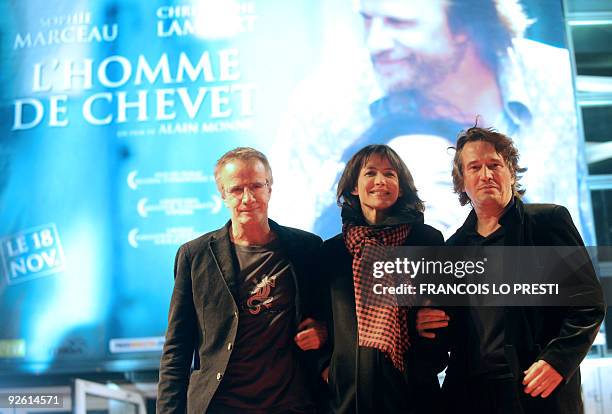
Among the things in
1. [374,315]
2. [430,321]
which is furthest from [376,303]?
[430,321]

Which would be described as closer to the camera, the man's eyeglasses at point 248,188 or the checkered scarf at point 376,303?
the checkered scarf at point 376,303

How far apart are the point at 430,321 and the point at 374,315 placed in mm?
179

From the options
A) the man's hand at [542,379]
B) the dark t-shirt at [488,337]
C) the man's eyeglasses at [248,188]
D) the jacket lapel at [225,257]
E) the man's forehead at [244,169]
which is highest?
the man's forehead at [244,169]

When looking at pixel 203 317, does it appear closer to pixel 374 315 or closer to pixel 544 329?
pixel 374 315

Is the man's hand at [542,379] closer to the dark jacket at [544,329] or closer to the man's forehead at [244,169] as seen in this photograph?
the dark jacket at [544,329]

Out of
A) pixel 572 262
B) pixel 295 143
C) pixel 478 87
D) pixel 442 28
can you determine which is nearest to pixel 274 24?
pixel 295 143

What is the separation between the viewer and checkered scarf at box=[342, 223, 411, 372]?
188 centimetres

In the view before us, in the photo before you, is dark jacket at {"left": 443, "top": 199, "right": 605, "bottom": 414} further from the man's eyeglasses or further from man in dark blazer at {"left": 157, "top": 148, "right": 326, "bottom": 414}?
the man's eyeglasses

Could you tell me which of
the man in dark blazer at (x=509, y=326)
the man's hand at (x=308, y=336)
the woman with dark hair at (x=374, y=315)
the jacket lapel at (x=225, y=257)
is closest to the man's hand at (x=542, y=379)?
the man in dark blazer at (x=509, y=326)

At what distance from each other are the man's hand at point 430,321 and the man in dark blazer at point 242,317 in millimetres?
312

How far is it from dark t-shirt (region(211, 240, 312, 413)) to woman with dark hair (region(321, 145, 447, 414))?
13cm

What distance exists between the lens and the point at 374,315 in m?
1.93

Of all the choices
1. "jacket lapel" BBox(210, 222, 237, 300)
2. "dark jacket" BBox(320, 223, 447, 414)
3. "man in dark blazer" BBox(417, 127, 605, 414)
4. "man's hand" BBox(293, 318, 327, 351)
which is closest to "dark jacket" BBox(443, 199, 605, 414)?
"man in dark blazer" BBox(417, 127, 605, 414)

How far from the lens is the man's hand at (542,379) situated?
1.85 meters
